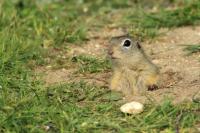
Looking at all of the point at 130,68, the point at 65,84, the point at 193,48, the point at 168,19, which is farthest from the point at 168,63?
the point at 65,84

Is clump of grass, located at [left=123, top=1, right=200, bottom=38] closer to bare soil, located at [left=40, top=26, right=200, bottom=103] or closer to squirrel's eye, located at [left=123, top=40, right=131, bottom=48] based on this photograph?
bare soil, located at [left=40, top=26, right=200, bottom=103]

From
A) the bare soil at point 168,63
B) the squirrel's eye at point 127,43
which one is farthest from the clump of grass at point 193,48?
the squirrel's eye at point 127,43

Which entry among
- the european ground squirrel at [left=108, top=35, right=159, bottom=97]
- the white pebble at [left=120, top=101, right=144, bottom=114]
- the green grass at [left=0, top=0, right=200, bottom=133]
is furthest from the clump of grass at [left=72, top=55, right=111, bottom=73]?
the white pebble at [left=120, top=101, right=144, bottom=114]

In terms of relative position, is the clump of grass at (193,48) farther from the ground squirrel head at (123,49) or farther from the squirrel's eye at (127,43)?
the squirrel's eye at (127,43)

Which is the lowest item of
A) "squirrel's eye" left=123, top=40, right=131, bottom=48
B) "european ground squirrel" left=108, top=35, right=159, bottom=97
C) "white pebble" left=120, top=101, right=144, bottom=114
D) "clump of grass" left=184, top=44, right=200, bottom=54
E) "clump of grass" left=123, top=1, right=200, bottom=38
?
"white pebble" left=120, top=101, right=144, bottom=114

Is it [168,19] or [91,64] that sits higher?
[168,19]

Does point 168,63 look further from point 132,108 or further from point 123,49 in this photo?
point 132,108
